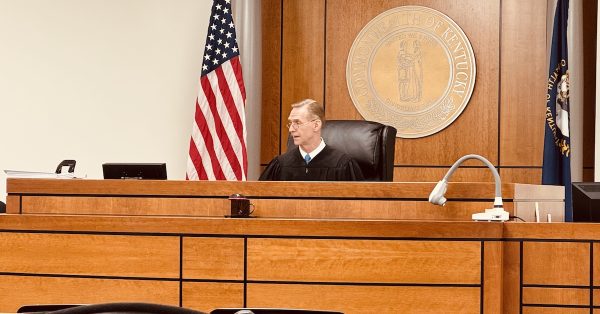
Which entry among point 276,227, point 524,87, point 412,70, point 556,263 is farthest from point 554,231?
A: point 412,70

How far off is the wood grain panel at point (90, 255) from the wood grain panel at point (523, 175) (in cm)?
411

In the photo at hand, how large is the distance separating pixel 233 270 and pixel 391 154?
1.85 meters

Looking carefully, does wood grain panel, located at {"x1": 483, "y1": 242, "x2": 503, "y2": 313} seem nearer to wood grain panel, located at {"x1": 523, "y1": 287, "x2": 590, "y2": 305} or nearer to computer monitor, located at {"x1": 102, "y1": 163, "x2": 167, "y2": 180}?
wood grain panel, located at {"x1": 523, "y1": 287, "x2": 590, "y2": 305}

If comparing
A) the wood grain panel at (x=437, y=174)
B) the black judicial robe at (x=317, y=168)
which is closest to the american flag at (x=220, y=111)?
the black judicial robe at (x=317, y=168)

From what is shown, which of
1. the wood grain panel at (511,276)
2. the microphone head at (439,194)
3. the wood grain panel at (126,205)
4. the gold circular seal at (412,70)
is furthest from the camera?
the gold circular seal at (412,70)

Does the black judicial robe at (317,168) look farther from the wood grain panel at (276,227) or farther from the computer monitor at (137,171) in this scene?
the wood grain panel at (276,227)

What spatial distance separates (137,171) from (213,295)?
3.91 ft

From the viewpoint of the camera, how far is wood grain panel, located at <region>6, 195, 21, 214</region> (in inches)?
178

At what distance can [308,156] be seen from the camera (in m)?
5.73

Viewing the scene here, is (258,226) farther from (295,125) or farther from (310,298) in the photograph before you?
(295,125)

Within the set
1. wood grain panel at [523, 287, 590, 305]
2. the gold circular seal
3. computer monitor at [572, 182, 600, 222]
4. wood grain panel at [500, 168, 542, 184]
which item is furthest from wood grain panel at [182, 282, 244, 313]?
wood grain panel at [500, 168, 542, 184]

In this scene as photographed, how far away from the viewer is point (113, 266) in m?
3.93

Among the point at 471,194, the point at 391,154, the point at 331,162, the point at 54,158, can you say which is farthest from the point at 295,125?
the point at 54,158

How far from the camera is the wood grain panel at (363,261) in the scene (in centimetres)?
380
